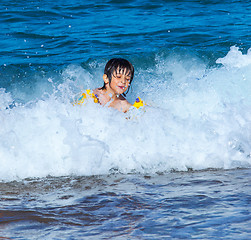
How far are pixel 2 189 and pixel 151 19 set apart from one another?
7876mm

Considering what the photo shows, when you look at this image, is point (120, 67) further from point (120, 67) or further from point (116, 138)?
point (116, 138)

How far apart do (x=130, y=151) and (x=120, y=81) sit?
3.26ft

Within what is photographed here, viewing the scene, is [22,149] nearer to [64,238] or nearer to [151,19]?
[64,238]

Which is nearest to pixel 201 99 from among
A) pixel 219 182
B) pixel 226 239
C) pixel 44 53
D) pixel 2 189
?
pixel 219 182

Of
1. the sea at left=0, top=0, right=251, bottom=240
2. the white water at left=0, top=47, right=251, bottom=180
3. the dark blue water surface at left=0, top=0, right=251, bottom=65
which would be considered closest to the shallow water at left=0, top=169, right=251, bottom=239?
the sea at left=0, top=0, right=251, bottom=240

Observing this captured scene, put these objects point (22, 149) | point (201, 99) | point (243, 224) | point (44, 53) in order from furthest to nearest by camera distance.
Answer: point (44, 53)
point (201, 99)
point (22, 149)
point (243, 224)

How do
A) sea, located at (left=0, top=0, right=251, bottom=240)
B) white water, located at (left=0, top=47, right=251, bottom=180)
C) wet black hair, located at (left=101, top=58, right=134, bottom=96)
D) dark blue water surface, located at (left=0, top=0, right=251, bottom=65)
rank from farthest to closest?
dark blue water surface, located at (left=0, top=0, right=251, bottom=65), wet black hair, located at (left=101, top=58, right=134, bottom=96), white water, located at (left=0, top=47, right=251, bottom=180), sea, located at (left=0, top=0, right=251, bottom=240)

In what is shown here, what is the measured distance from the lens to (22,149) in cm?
427

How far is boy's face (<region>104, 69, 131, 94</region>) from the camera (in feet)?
16.3

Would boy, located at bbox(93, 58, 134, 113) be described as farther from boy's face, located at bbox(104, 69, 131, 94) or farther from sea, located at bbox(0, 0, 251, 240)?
sea, located at bbox(0, 0, 251, 240)

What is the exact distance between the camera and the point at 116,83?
503cm

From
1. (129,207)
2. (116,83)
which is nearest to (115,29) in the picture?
(116,83)

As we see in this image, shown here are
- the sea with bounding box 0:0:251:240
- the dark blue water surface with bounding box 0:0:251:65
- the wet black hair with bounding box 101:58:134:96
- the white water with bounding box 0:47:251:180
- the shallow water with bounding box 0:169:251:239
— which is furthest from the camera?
the dark blue water surface with bounding box 0:0:251:65

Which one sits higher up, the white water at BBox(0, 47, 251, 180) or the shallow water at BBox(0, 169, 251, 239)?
the white water at BBox(0, 47, 251, 180)
